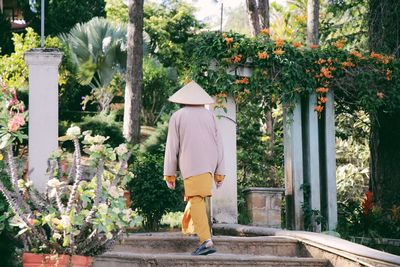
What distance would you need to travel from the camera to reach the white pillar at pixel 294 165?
1107 cm

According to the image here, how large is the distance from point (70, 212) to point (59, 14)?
21581mm

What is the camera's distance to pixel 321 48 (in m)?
11.1

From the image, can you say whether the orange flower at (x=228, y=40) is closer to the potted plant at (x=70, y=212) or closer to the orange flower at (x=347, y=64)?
the orange flower at (x=347, y=64)

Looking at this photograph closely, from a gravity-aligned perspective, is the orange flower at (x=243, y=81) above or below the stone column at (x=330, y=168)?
above

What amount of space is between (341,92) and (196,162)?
14.9 ft

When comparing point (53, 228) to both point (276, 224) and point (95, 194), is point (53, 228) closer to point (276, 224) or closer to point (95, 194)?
point (95, 194)

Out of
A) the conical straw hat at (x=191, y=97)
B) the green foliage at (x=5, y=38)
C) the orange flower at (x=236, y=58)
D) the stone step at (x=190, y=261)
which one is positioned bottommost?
the stone step at (x=190, y=261)

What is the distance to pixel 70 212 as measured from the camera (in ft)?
18.2

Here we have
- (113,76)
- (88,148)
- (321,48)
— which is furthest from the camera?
(113,76)

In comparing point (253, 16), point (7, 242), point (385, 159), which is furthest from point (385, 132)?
point (7, 242)

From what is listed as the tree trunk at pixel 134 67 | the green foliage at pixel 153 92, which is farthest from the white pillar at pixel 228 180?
the green foliage at pixel 153 92

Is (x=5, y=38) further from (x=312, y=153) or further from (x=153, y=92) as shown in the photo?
(x=312, y=153)

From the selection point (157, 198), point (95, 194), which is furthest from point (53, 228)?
point (157, 198)

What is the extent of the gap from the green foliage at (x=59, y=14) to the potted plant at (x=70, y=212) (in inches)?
818
